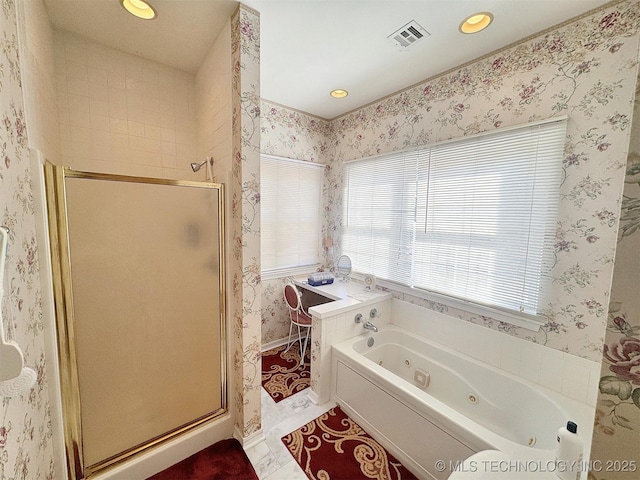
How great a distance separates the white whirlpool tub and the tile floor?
10.1 inches

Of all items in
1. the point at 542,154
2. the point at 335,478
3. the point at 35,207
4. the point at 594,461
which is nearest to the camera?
the point at 594,461

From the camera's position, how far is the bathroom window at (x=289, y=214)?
2.48 meters

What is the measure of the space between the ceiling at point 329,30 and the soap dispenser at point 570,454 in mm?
1972

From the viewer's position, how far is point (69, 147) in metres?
1.55

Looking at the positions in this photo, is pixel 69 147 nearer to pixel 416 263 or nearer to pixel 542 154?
pixel 416 263

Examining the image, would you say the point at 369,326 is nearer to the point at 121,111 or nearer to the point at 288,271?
the point at 288,271

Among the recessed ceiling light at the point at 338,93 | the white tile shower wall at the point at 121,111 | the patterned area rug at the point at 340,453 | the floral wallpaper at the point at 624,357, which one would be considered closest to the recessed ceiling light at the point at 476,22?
the recessed ceiling light at the point at 338,93

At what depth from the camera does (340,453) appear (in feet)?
4.88

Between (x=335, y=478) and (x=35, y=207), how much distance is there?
191 cm

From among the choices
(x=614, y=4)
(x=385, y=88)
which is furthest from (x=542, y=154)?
(x=385, y=88)

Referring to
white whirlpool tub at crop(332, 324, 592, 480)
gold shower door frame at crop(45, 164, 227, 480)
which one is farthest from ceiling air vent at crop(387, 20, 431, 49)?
white whirlpool tub at crop(332, 324, 592, 480)

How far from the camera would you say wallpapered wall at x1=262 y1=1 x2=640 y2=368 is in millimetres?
1242

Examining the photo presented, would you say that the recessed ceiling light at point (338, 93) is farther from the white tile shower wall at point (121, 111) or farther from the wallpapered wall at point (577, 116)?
the white tile shower wall at point (121, 111)

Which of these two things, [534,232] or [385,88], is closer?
[534,232]
